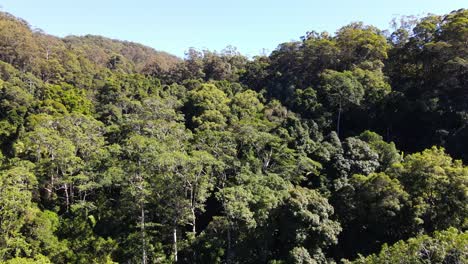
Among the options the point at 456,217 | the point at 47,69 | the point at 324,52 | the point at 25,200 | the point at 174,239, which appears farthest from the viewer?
the point at 47,69

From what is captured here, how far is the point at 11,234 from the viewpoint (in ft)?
68.8

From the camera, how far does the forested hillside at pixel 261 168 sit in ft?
68.4

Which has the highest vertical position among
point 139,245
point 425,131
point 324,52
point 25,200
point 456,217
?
point 324,52

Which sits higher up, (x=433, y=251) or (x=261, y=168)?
(x=261, y=168)

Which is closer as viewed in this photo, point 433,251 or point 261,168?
point 433,251

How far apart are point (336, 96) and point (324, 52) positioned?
11115 millimetres

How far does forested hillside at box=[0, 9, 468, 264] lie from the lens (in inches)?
821

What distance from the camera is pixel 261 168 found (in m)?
29.2

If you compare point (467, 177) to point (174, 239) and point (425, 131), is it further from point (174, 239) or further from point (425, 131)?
point (174, 239)

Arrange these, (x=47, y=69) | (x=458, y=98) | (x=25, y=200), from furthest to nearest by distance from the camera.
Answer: (x=47, y=69) < (x=458, y=98) < (x=25, y=200)

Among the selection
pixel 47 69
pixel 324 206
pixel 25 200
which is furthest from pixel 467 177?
pixel 47 69

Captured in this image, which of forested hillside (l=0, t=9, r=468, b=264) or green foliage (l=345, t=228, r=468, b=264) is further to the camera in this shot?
forested hillside (l=0, t=9, r=468, b=264)

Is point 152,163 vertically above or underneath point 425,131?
underneath

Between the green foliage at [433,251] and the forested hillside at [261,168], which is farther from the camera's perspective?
the forested hillside at [261,168]
